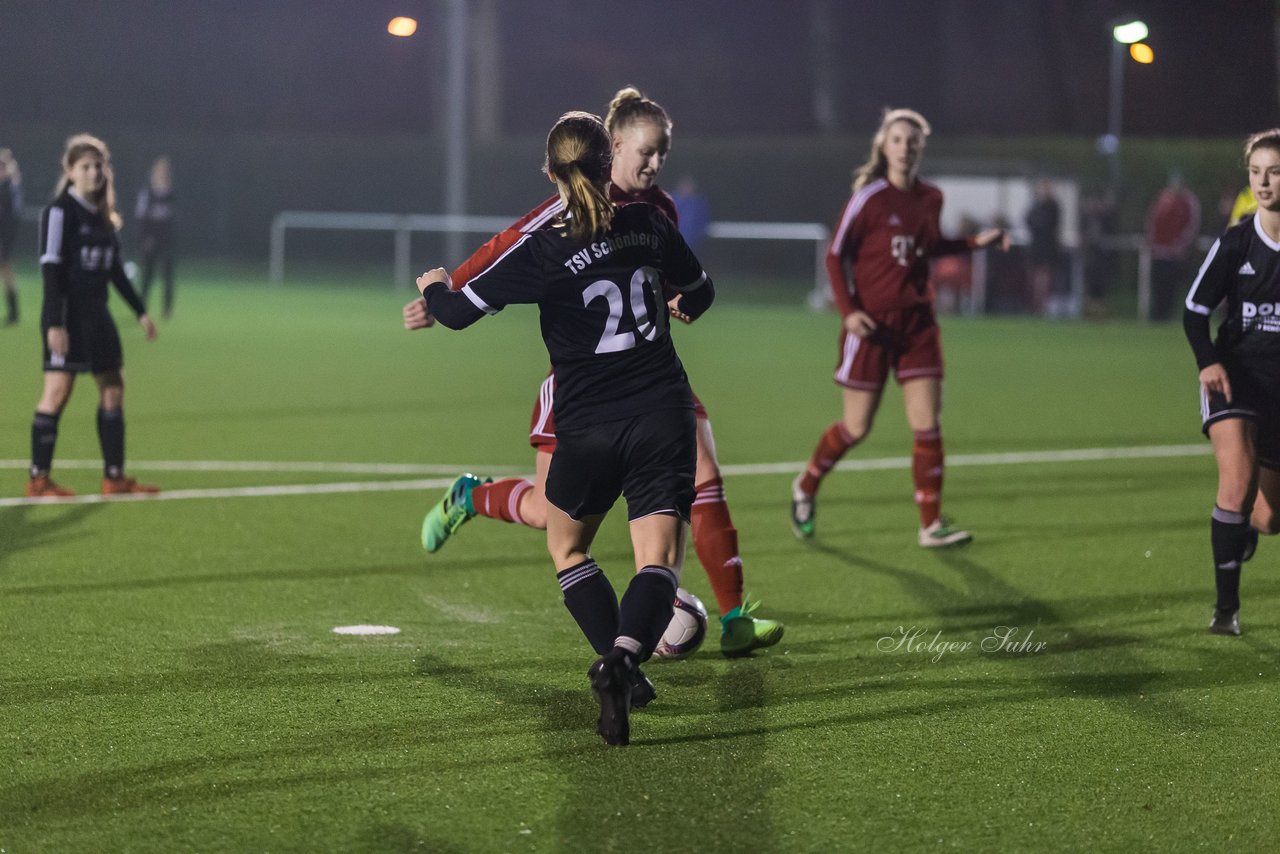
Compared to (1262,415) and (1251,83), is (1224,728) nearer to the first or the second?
(1262,415)

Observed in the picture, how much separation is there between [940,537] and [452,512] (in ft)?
8.93

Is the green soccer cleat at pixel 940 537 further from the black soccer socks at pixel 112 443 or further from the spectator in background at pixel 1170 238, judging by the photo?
the spectator in background at pixel 1170 238

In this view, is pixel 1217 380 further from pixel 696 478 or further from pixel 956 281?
pixel 956 281

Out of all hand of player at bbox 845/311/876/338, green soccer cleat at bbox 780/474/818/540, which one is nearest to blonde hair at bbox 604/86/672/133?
hand of player at bbox 845/311/876/338

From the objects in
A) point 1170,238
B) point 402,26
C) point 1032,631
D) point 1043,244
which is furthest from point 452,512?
point 1170,238

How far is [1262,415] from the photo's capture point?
6.57m

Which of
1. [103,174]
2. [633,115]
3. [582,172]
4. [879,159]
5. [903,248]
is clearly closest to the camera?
[582,172]

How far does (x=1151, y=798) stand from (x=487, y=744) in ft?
5.90

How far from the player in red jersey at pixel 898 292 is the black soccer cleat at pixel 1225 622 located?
2.00 metres

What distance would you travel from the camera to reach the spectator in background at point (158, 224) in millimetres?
23516

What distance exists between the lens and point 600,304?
5.15 metres

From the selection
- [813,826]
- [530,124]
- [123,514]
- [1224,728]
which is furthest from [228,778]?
[530,124]

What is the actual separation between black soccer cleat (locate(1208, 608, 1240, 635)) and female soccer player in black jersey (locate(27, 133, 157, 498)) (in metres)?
5.67

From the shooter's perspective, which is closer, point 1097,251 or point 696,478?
point 696,478
